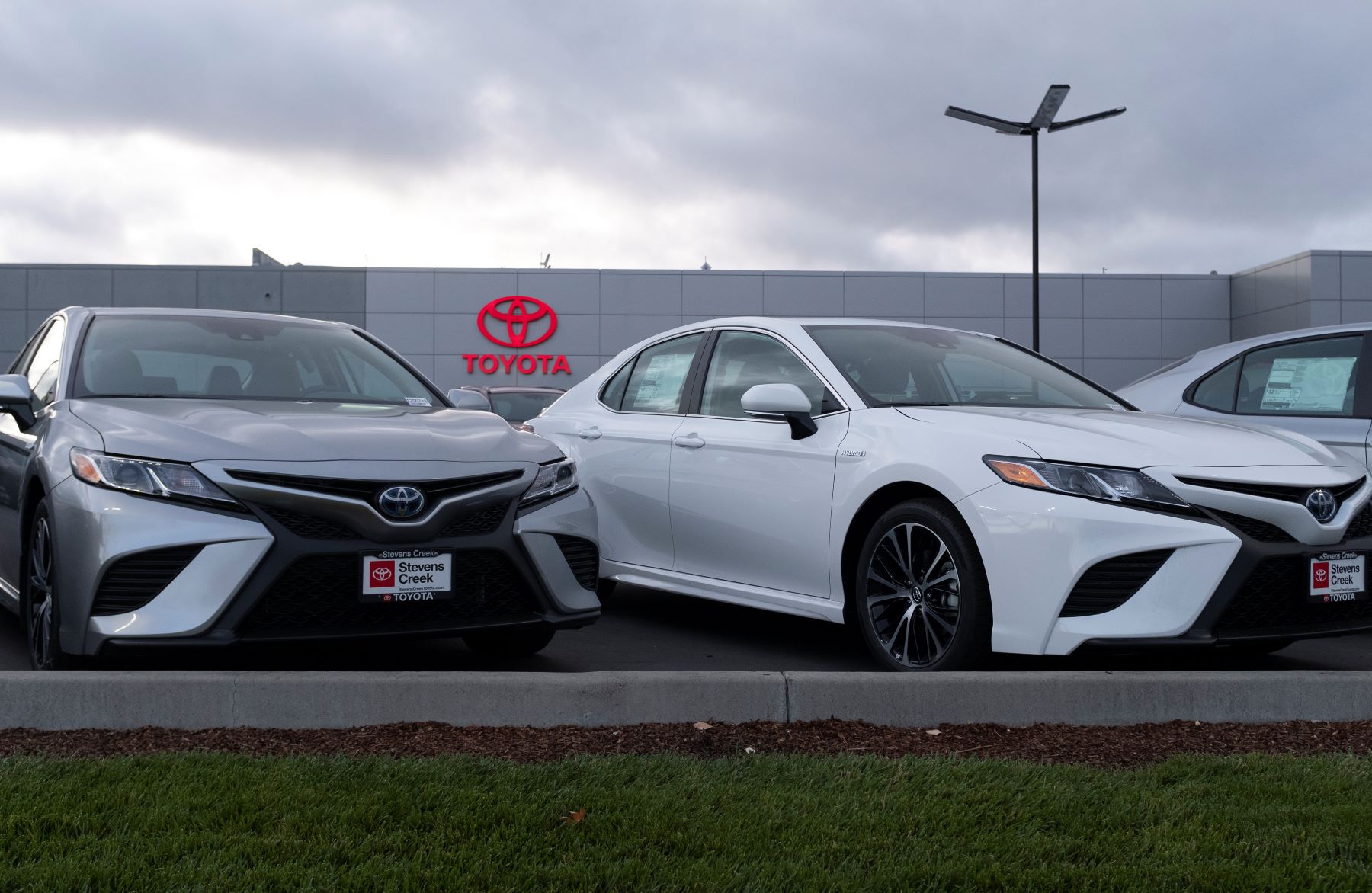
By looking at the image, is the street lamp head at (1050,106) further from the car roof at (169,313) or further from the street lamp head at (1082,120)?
the car roof at (169,313)

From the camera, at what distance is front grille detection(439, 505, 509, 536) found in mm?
4840

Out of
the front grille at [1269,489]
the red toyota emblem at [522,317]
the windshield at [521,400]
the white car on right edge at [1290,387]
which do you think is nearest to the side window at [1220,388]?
the white car on right edge at [1290,387]

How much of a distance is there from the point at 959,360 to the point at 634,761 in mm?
3250

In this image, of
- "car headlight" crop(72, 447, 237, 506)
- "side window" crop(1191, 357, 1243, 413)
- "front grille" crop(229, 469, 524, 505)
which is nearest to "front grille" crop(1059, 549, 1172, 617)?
"front grille" crop(229, 469, 524, 505)

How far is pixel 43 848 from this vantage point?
3.08m

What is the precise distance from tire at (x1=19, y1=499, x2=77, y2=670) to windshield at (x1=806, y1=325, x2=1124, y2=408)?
318 centimetres

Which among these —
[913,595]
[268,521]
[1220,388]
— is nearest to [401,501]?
[268,521]

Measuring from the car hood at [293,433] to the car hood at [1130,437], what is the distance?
1675 mm

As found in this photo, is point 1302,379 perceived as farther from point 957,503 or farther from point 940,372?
point 957,503

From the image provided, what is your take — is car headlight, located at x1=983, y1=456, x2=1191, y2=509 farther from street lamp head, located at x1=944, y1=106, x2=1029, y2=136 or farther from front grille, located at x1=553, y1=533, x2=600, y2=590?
street lamp head, located at x1=944, y1=106, x2=1029, y2=136

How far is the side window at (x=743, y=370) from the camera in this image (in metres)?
6.28

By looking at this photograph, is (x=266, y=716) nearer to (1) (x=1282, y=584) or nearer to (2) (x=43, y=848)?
(2) (x=43, y=848)

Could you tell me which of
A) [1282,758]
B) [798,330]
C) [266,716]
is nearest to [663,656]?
[798,330]

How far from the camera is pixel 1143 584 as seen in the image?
4.75 m
